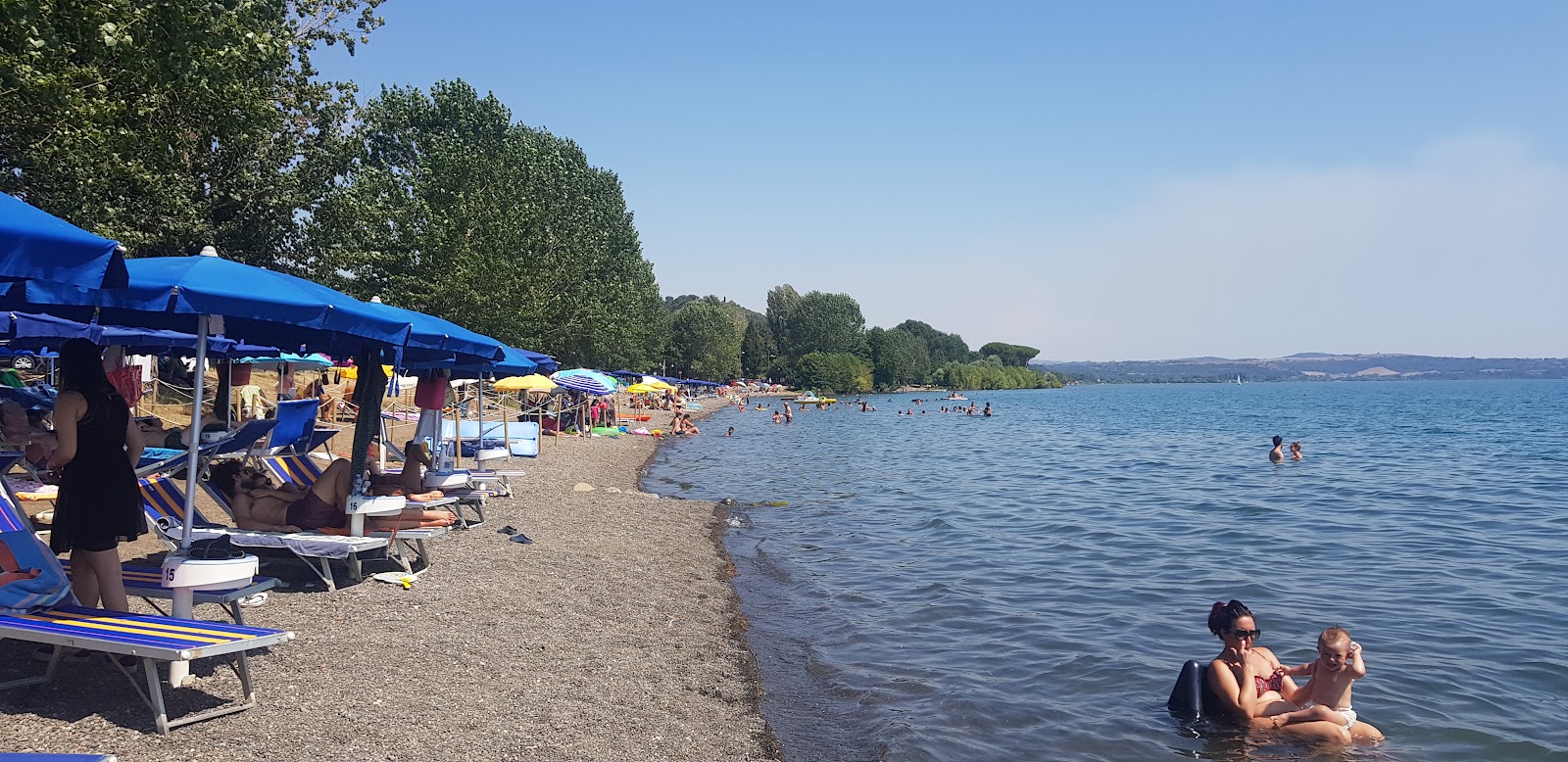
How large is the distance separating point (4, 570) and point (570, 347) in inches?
1724

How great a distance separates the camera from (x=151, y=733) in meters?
4.77

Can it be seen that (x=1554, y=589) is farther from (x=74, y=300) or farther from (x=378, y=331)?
(x=74, y=300)

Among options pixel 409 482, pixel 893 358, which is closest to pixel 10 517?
pixel 409 482

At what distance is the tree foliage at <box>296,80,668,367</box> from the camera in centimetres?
2189

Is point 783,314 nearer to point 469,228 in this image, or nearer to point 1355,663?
point 469,228

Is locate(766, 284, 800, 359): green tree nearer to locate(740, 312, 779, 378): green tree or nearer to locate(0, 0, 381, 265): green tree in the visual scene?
locate(740, 312, 779, 378): green tree

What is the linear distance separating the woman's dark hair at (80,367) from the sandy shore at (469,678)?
156 cm

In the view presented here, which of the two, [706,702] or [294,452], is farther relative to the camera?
[294,452]

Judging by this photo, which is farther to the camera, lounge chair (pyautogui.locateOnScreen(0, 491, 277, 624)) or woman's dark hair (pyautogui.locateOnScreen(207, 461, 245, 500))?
woman's dark hair (pyautogui.locateOnScreen(207, 461, 245, 500))

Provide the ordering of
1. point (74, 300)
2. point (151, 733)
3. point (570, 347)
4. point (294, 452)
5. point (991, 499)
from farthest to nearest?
point (570, 347), point (991, 499), point (294, 452), point (74, 300), point (151, 733)

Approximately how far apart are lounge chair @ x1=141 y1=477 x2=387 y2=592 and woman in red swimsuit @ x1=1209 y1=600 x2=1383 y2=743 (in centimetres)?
638

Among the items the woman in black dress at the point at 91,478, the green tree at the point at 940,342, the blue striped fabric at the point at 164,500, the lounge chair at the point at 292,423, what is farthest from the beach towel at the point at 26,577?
the green tree at the point at 940,342

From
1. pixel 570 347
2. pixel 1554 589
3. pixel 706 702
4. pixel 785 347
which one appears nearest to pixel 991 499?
pixel 1554 589

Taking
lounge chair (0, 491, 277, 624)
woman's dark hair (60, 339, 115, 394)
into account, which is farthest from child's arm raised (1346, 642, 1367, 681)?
woman's dark hair (60, 339, 115, 394)
